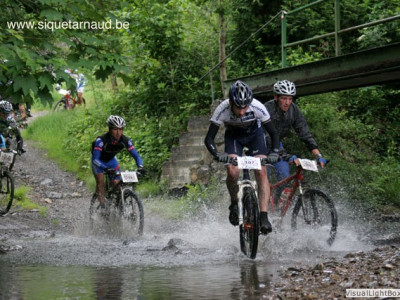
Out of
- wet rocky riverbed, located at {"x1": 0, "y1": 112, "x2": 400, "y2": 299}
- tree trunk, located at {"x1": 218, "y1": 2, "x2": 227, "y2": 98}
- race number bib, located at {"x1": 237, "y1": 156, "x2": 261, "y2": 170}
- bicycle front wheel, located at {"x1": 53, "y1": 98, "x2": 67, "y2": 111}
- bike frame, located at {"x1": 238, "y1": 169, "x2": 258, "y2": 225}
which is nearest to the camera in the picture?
wet rocky riverbed, located at {"x1": 0, "y1": 112, "x2": 400, "y2": 299}

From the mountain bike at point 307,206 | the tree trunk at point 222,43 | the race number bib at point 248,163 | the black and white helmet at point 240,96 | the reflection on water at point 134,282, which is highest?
the tree trunk at point 222,43

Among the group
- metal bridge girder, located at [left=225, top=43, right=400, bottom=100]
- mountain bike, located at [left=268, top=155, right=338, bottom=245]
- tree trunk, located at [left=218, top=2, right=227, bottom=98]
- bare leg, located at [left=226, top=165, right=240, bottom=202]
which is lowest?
mountain bike, located at [left=268, top=155, right=338, bottom=245]

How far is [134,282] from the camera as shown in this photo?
6680 millimetres

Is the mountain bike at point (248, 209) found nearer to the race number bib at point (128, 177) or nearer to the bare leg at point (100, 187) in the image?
the race number bib at point (128, 177)

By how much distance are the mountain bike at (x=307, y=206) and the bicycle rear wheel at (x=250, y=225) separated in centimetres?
105

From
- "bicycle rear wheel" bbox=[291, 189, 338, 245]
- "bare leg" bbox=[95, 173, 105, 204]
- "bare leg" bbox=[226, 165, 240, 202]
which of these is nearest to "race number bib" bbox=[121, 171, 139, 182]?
"bare leg" bbox=[95, 173, 105, 204]

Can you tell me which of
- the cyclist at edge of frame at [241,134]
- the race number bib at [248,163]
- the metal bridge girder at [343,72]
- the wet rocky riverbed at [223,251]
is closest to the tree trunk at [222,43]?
the metal bridge girder at [343,72]

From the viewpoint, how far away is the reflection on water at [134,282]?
234 inches

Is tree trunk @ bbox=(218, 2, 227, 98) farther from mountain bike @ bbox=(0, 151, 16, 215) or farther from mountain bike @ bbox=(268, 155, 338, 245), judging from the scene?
mountain bike @ bbox=(268, 155, 338, 245)

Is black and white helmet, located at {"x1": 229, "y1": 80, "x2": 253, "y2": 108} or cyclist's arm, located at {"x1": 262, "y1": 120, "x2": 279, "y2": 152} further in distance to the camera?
cyclist's arm, located at {"x1": 262, "y1": 120, "x2": 279, "y2": 152}

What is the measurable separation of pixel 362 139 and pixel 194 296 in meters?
10.9

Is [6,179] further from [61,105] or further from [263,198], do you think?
[61,105]

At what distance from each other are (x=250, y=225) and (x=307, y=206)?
4.16 feet

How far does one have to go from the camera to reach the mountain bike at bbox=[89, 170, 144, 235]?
1149 cm
